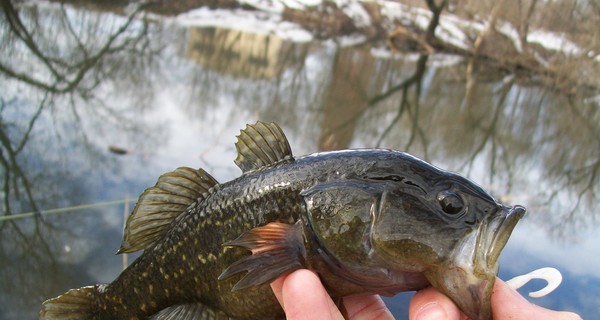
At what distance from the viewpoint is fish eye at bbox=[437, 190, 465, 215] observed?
156 cm

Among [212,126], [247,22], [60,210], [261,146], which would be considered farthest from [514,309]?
[247,22]

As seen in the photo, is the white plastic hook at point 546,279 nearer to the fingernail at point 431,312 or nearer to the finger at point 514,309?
the finger at point 514,309

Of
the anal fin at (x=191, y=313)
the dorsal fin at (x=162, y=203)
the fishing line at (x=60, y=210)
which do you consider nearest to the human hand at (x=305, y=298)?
the anal fin at (x=191, y=313)

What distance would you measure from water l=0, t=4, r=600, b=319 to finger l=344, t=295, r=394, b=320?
2864mm

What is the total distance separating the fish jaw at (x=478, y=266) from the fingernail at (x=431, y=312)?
62 mm

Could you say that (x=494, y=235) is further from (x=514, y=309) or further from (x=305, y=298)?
(x=305, y=298)

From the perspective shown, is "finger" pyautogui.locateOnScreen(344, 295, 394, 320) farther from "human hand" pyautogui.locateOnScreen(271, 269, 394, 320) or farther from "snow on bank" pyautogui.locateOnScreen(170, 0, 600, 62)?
"snow on bank" pyautogui.locateOnScreen(170, 0, 600, 62)

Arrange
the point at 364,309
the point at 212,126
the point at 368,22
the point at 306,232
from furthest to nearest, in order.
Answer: the point at 368,22 → the point at 212,126 → the point at 364,309 → the point at 306,232

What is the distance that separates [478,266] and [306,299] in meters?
0.50

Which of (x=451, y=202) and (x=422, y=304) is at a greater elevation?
(x=451, y=202)

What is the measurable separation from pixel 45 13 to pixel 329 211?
1492cm

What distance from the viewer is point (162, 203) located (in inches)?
79.4

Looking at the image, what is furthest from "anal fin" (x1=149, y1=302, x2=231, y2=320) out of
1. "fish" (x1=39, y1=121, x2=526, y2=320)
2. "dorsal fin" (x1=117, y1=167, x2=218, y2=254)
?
"dorsal fin" (x1=117, y1=167, x2=218, y2=254)

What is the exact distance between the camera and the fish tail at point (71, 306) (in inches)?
83.3
